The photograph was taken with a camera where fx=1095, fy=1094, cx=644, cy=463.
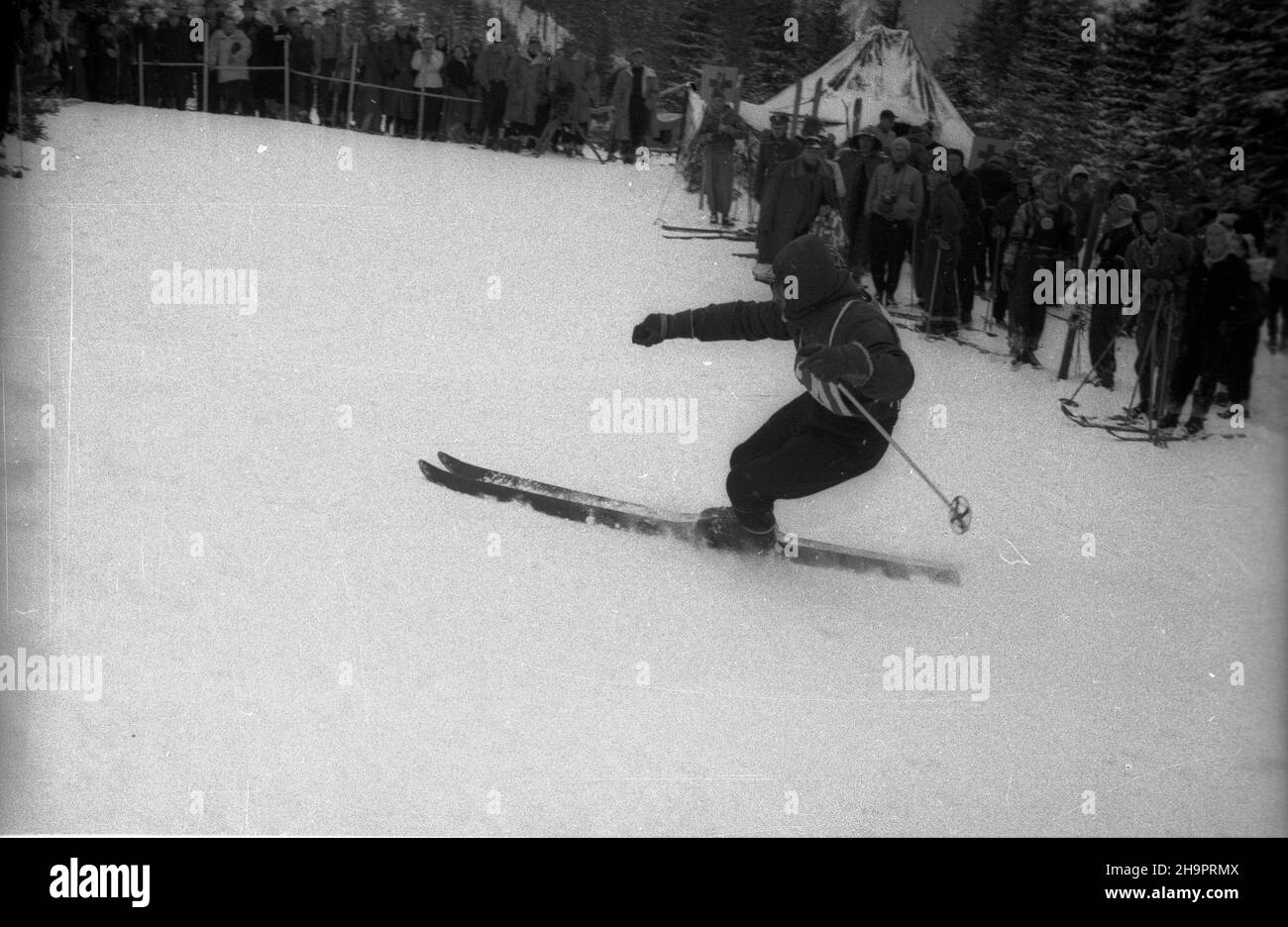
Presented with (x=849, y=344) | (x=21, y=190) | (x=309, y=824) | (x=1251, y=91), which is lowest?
(x=309, y=824)

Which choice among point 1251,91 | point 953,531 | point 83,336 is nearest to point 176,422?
point 83,336

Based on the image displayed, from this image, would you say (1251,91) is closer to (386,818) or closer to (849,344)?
(849,344)

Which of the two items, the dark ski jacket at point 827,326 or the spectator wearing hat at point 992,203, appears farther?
the spectator wearing hat at point 992,203

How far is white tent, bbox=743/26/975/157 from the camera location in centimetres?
363

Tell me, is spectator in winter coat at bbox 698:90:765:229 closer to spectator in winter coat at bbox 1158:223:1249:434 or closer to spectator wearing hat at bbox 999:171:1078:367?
spectator wearing hat at bbox 999:171:1078:367

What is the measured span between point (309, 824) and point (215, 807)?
0.24 metres

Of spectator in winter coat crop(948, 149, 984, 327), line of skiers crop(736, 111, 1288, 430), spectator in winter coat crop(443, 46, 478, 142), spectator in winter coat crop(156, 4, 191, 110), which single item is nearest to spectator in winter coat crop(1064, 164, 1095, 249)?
line of skiers crop(736, 111, 1288, 430)

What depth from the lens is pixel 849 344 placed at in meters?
2.86

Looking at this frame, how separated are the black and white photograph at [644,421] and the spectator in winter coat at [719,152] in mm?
14

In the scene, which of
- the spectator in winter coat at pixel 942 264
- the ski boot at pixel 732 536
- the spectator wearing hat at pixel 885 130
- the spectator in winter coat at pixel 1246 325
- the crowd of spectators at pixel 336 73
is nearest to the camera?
the ski boot at pixel 732 536

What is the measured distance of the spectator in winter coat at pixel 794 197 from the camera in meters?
3.96

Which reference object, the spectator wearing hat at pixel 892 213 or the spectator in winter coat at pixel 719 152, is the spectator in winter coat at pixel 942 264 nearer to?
the spectator wearing hat at pixel 892 213

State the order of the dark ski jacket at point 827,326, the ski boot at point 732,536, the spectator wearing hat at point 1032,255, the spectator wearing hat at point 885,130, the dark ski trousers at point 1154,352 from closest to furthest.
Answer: the dark ski jacket at point 827,326 → the ski boot at point 732,536 → the spectator wearing hat at point 885,130 → the dark ski trousers at point 1154,352 → the spectator wearing hat at point 1032,255

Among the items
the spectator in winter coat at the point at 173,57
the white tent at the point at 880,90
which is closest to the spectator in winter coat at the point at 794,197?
the white tent at the point at 880,90
